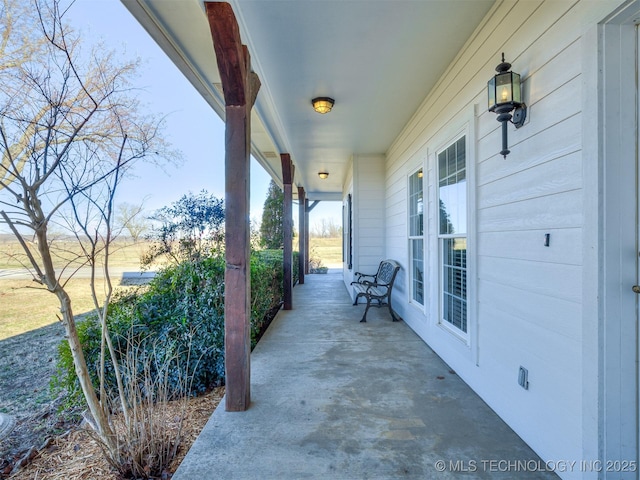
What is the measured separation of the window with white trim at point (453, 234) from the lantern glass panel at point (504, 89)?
82 centimetres

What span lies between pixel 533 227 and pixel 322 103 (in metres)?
2.60

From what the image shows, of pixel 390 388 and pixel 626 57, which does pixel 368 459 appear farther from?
pixel 626 57

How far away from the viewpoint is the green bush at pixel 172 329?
2.59 m

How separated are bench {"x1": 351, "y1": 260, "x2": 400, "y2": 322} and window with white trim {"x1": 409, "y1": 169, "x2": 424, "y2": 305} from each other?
33 centimetres

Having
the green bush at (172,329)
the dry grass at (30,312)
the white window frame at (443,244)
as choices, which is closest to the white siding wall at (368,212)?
the white window frame at (443,244)

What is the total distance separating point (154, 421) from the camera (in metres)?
1.90

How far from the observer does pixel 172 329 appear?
8.97ft

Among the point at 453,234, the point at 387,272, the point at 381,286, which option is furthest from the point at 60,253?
the point at 387,272

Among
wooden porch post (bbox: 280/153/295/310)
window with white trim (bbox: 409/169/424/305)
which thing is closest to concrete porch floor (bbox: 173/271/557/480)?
window with white trim (bbox: 409/169/424/305)

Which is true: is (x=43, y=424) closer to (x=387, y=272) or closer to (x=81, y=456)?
(x=81, y=456)

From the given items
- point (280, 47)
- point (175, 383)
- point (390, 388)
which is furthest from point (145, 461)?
point (280, 47)

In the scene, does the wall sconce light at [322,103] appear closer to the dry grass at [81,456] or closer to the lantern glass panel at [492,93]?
the lantern glass panel at [492,93]

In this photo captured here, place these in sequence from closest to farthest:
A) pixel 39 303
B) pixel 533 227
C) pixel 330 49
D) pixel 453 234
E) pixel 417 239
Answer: pixel 533 227 → pixel 330 49 → pixel 453 234 → pixel 39 303 → pixel 417 239

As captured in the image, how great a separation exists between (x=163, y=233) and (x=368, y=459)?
3.03 metres
